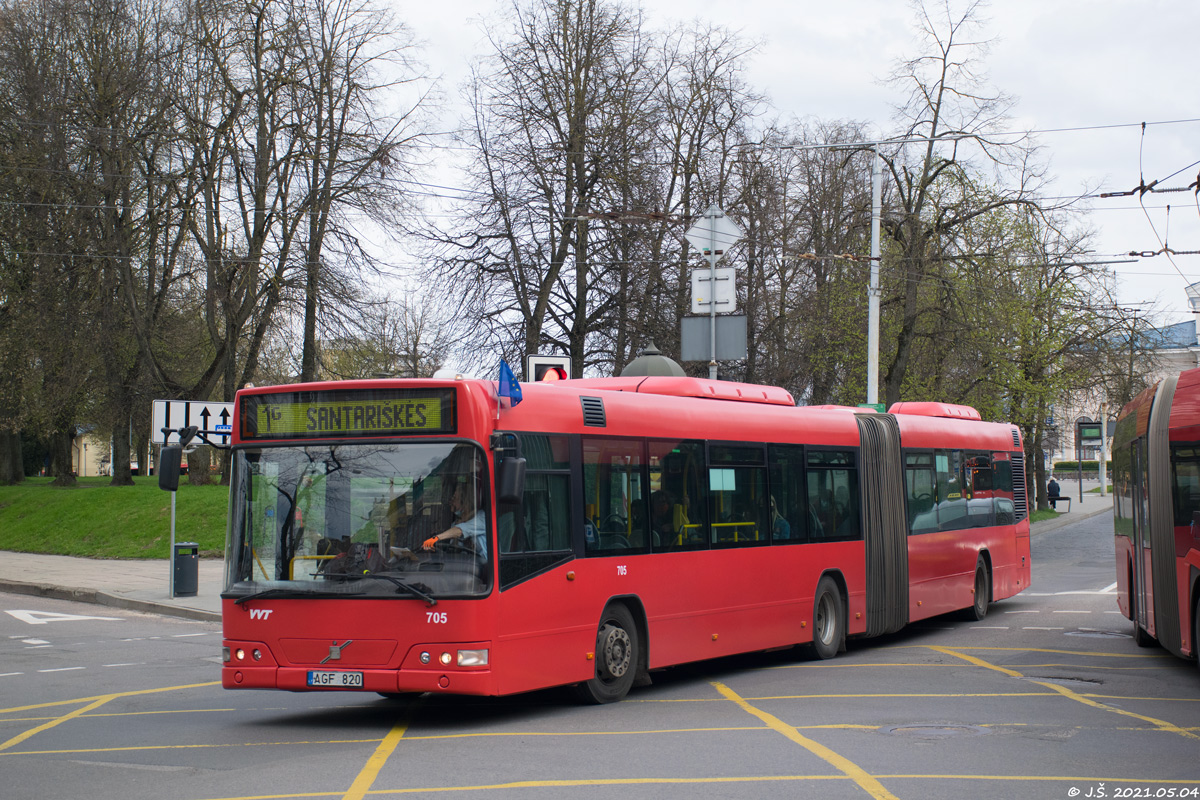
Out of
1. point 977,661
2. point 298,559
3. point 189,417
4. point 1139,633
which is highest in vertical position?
point 189,417

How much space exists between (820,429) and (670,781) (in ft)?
26.3

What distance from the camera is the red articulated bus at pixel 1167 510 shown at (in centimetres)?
1164

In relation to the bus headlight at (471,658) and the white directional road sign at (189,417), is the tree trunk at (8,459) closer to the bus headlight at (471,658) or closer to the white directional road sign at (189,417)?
the white directional road sign at (189,417)

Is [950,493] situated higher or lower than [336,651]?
higher

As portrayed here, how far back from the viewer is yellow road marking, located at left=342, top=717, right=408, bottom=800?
22.9ft

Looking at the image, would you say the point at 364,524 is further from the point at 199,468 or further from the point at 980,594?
the point at 199,468

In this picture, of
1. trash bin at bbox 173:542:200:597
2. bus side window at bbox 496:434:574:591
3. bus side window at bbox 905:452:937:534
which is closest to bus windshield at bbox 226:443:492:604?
bus side window at bbox 496:434:574:591

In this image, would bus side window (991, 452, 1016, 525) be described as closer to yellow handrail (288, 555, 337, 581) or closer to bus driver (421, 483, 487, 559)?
bus driver (421, 483, 487, 559)

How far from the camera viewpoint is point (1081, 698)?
1077 cm

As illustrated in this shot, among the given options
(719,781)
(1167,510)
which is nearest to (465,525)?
(719,781)

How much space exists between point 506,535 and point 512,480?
60cm

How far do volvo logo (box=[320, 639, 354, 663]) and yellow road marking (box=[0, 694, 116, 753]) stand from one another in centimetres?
222

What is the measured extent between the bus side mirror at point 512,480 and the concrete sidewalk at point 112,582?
11399 millimetres

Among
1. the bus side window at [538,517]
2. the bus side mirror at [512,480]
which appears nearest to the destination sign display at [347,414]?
the bus side mirror at [512,480]
